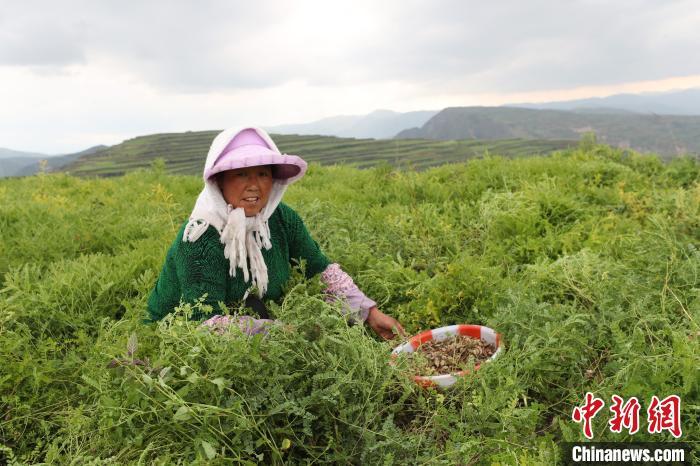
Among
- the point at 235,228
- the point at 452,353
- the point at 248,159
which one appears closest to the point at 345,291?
the point at 452,353

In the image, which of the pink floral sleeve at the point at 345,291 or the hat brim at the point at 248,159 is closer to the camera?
the hat brim at the point at 248,159

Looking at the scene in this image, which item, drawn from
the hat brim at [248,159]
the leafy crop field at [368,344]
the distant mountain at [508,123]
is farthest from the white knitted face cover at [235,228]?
the distant mountain at [508,123]

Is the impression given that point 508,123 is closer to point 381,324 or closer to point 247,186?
point 381,324

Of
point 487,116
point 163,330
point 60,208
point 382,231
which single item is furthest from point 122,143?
point 487,116

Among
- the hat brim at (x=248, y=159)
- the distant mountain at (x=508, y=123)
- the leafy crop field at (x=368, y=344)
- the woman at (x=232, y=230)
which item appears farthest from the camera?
the distant mountain at (x=508, y=123)

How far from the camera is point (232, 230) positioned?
287cm

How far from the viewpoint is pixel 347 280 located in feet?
11.6

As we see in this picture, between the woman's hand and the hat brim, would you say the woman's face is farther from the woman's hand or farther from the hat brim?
the woman's hand

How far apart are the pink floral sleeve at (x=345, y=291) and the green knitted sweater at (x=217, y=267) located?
8cm

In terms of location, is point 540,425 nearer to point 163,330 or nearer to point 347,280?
point 347,280

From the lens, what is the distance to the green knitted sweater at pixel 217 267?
2854 mm

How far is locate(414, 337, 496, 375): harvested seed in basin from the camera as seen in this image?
2.88 meters

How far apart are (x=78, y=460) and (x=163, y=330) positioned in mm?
598

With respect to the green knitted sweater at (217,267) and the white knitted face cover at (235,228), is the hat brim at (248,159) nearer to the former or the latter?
the white knitted face cover at (235,228)
